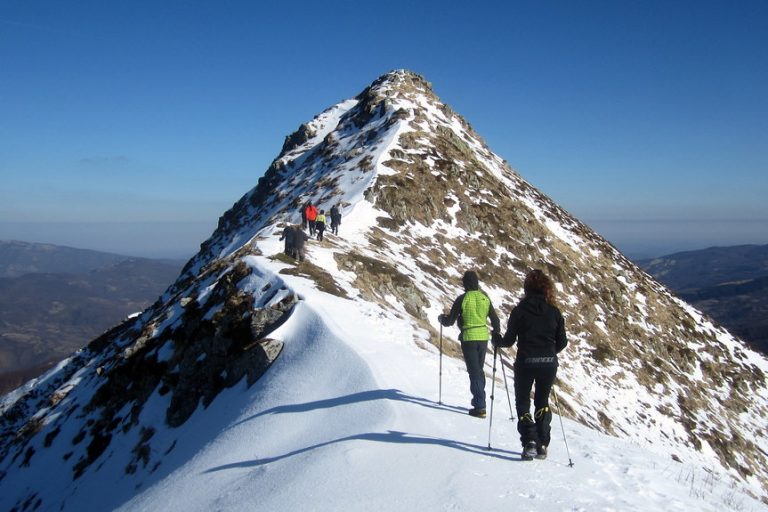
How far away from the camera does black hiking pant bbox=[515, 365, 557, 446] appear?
7.07m

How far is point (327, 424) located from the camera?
8.44m

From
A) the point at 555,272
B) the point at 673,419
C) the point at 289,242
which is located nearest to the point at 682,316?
the point at 555,272

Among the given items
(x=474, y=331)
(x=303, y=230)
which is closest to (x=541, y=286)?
(x=474, y=331)

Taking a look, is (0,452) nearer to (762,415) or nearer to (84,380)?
(84,380)

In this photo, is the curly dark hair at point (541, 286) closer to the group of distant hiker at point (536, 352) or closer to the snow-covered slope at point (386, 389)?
the group of distant hiker at point (536, 352)

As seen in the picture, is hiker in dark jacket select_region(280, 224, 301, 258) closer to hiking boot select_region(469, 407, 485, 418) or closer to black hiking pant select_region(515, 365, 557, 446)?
hiking boot select_region(469, 407, 485, 418)

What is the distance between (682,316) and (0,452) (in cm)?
5619

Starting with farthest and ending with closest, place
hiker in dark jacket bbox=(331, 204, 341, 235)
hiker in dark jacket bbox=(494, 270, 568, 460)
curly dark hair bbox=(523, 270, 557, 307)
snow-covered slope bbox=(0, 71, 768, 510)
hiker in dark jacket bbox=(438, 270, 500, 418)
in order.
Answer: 1. hiker in dark jacket bbox=(331, 204, 341, 235)
2. hiker in dark jacket bbox=(438, 270, 500, 418)
3. curly dark hair bbox=(523, 270, 557, 307)
4. hiker in dark jacket bbox=(494, 270, 568, 460)
5. snow-covered slope bbox=(0, 71, 768, 510)

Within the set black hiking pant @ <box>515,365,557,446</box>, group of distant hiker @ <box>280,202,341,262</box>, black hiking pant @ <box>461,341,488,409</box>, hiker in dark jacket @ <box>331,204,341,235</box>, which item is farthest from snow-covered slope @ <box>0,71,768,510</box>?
hiker in dark jacket @ <box>331,204,341,235</box>

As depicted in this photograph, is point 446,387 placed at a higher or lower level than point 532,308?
lower

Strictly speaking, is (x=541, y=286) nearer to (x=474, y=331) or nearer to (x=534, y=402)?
(x=534, y=402)

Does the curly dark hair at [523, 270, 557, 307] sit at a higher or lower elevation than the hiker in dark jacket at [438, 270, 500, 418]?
higher

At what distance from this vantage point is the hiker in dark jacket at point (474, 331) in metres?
8.82

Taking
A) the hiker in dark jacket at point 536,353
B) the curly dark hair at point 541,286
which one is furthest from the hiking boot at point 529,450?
the curly dark hair at point 541,286
